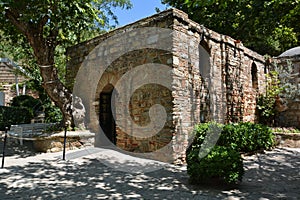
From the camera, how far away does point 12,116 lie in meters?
11.3

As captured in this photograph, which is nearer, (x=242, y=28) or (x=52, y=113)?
(x=52, y=113)

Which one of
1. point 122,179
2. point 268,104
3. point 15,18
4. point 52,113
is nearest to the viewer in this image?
point 122,179

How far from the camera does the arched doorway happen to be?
7949 mm

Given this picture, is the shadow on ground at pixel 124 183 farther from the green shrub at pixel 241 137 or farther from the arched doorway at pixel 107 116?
the arched doorway at pixel 107 116

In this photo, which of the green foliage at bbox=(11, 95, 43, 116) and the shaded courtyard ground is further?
the green foliage at bbox=(11, 95, 43, 116)

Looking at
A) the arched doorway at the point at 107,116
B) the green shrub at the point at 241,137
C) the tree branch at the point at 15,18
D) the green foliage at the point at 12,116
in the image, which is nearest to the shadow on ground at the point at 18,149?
the arched doorway at the point at 107,116

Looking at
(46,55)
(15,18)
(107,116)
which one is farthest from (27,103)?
(15,18)

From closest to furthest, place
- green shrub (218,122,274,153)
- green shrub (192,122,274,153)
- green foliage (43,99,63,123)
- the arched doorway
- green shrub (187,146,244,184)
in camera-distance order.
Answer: green shrub (187,146,244,184)
green shrub (192,122,274,153)
green shrub (218,122,274,153)
the arched doorway
green foliage (43,99,63,123)

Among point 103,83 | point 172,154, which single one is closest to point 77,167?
point 172,154

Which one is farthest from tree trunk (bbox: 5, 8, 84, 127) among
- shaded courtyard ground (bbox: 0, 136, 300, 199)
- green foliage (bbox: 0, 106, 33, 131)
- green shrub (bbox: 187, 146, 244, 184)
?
green foliage (bbox: 0, 106, 33, 131)

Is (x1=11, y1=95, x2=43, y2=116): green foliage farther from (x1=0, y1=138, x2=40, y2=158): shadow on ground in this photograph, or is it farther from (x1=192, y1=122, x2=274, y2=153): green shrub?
→ (x1=192, y1=122, x2=274, y2=153): green shrub

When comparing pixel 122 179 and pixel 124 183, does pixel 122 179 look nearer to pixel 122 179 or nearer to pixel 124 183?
pixel 122 179

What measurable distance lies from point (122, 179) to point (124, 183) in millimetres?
250

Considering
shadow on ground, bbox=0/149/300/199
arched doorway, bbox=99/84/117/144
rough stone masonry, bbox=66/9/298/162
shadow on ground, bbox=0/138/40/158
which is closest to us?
shadow on ground, bbox=0/149/300/199
